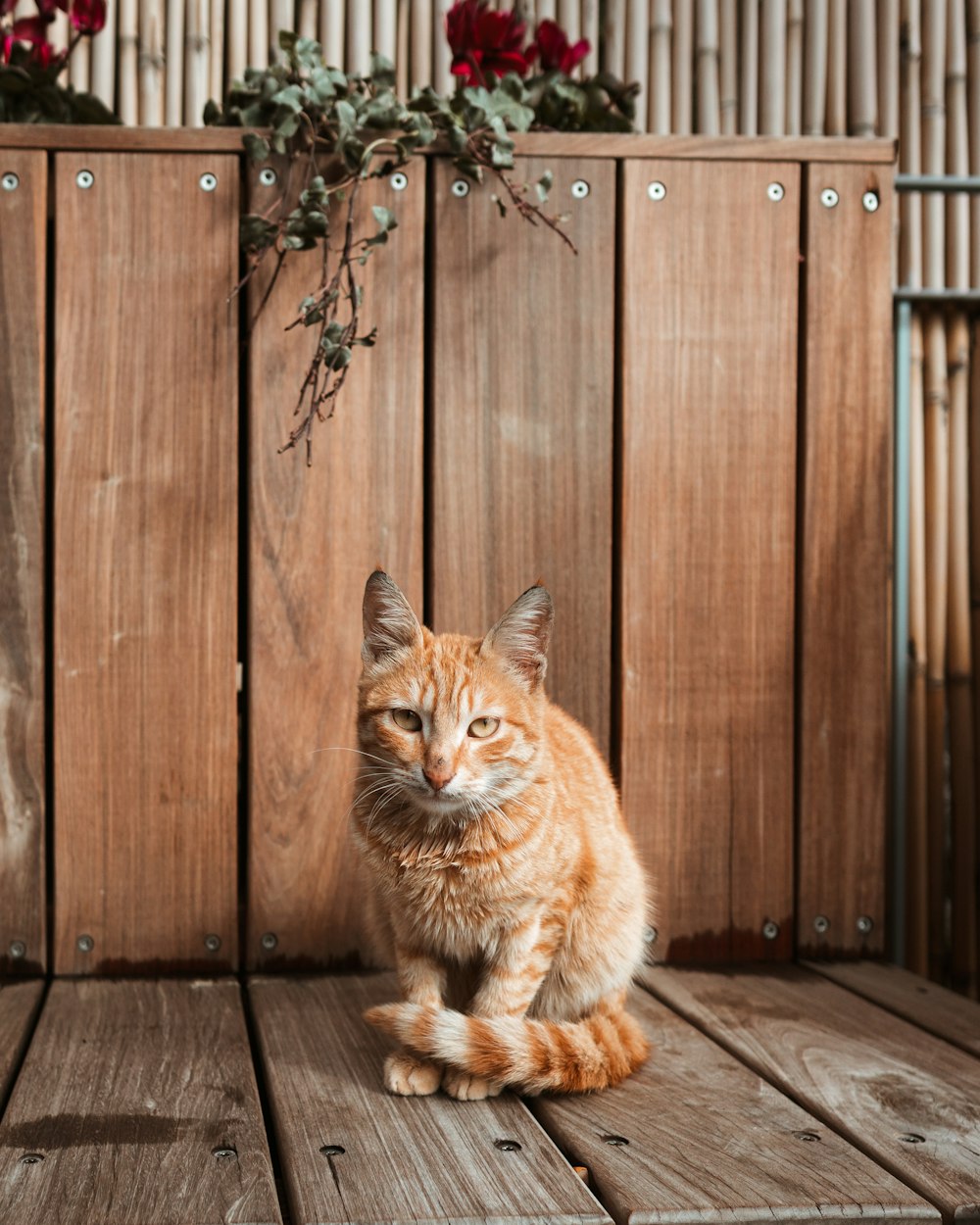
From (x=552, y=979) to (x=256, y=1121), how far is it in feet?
1.46

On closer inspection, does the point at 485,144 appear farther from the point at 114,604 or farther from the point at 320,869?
the point at 320,869

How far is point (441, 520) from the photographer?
186cm

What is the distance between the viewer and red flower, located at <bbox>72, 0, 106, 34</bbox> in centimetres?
186

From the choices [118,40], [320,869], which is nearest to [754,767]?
[320,869]

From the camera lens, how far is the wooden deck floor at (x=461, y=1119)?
108 cm

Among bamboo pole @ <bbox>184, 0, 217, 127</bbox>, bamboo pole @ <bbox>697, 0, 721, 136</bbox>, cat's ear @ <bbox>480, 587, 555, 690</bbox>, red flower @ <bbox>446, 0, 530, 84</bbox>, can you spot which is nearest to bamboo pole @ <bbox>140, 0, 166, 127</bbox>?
bamboo pole @ <bbox>184, 0, 217, 127</bbox>

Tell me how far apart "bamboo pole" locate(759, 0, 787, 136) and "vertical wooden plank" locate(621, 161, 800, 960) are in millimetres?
603

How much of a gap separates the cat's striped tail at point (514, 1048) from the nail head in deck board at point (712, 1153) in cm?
3

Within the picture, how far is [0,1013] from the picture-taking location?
163cm

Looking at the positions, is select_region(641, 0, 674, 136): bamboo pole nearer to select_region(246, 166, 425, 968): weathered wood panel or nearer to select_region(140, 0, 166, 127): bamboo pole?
select_region(246, 166, 425, 968): weathered wood panel

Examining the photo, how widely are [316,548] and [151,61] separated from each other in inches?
47.4

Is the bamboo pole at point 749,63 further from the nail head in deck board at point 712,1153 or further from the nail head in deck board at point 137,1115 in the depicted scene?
the nail head in deck board at point 137,1115

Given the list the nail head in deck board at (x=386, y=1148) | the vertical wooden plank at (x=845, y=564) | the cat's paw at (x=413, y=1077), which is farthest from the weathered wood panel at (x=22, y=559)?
the vertical wooden plank at (x=845, y=564)

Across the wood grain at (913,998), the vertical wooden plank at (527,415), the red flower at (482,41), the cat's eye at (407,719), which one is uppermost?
the red flower at (482,41)
